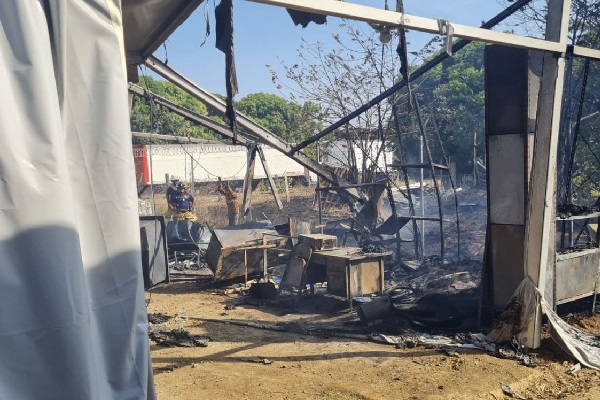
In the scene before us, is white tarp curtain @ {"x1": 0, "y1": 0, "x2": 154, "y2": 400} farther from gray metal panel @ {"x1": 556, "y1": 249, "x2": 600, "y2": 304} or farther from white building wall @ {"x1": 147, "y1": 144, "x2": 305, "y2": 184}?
white building wall @ {"x1": 147, "y1": 144, "x2": 305, "y2": 184}

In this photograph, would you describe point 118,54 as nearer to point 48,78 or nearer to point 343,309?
point 48,78

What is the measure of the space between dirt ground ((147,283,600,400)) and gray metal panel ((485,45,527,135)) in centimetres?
→ 283

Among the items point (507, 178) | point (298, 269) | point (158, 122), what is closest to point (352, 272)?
point (298, 269)

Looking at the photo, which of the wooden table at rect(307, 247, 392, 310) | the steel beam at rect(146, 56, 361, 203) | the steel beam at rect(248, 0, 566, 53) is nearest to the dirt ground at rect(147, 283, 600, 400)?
the wooden table at rect(307, 247, 392, 310)

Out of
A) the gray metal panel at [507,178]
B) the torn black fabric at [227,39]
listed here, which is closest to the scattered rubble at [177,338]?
the torn black fabric at [227,39]

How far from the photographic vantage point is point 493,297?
24.4 feet

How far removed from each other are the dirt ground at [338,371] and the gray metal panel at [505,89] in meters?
2.83

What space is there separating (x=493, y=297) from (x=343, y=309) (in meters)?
2.79

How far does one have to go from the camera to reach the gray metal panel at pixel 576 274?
24.1 ft

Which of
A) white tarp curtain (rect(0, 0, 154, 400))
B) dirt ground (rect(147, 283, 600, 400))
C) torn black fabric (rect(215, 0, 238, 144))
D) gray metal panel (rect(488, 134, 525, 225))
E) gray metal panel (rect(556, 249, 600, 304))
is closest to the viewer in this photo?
white tarp curtain (rect(0, 0, 154, 400))

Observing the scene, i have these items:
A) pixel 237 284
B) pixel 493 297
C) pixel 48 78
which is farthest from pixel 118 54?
pixel 237 284

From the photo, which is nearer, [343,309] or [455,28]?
[455,28]

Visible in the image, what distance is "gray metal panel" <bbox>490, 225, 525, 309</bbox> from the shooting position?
7105 mm

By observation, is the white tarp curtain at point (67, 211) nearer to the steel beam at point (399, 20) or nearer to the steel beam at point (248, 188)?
the steel beam at point (399, 20)
